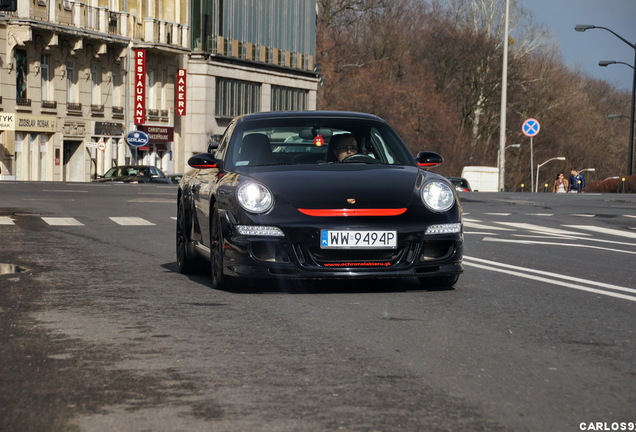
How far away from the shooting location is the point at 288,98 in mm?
85062

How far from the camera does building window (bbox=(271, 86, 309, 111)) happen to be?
83.2 meters

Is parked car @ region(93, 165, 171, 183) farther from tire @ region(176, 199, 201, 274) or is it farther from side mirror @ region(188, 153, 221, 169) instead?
side mirror @ region(188, 153, 221, 169)

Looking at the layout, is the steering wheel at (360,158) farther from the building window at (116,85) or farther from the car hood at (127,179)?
the building window at (116,85)

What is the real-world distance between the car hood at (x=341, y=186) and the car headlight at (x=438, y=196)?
0.35 feet

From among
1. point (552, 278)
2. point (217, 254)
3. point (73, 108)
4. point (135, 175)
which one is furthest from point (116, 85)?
point (217, 254)

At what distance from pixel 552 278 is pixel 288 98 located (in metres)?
74.2

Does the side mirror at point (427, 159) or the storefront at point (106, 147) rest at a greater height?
the side mirror at point (427, 159)

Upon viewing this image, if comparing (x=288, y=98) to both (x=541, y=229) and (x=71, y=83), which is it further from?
(x=541, y=229)

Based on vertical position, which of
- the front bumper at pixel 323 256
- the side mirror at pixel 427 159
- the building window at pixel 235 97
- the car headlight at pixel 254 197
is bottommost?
the front bumper at pixel 323 256

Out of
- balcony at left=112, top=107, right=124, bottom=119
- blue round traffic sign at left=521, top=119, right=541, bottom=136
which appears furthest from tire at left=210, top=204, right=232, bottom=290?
balcony at left=112, top=107, right=124, bottom=119

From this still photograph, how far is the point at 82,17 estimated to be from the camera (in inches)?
2491

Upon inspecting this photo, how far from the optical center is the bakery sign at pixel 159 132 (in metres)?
Result: 69.9

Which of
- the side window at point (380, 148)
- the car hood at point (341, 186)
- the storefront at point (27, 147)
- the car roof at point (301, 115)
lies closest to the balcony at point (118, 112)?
the storefront at point (27, 147)

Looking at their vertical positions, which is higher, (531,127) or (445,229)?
(531,127)
